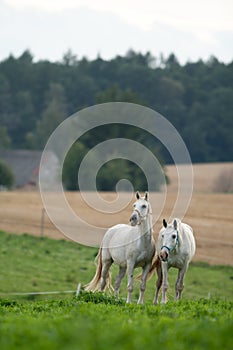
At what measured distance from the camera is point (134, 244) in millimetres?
17094

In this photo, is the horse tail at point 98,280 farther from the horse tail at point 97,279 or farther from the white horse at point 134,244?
the white horse at point 134,244

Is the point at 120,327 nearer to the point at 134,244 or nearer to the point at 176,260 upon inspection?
the point at 176,260

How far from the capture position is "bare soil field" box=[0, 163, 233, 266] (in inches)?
1353

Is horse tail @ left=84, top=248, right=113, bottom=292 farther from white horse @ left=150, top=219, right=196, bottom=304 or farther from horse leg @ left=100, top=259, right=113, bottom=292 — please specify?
white horse @ left=150, top=219, right=196, bottom=304

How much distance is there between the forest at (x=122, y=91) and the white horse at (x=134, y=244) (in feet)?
229

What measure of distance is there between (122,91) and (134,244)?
81.1m

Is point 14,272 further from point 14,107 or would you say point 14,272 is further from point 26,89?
point 26,89

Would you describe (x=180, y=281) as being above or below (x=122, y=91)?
below

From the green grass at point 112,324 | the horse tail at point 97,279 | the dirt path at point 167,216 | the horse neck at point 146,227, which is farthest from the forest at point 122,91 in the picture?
the green grass at point 112,324

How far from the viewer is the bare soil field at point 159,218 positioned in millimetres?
34375

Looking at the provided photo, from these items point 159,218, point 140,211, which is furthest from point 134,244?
point 159,218

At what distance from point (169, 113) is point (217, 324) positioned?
315ft

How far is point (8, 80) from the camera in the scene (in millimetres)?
122750

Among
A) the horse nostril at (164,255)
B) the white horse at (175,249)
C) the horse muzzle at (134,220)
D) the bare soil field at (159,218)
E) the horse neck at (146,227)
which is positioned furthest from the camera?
the bare soil field at (159,218)
